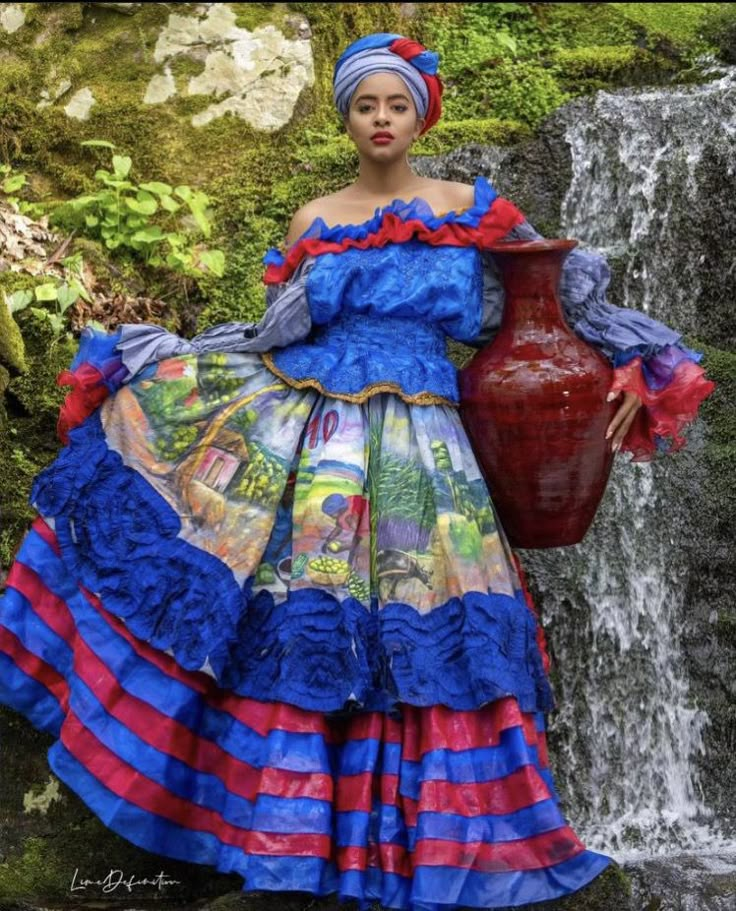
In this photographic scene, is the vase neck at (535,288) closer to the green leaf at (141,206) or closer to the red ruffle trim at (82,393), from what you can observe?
the red ruffle trim at (82,393)

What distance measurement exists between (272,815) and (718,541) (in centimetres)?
245

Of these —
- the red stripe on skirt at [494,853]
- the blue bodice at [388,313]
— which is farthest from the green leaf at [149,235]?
the red stripe on skirt at [494,853]

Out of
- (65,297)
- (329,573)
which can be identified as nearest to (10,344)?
(65,297)

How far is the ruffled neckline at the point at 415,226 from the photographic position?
3420 millimetres

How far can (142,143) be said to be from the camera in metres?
6.38

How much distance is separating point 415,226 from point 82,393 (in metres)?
0.99

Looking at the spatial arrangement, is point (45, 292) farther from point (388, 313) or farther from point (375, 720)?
point (375, 720)

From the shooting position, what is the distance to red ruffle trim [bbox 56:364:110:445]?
3488 mm

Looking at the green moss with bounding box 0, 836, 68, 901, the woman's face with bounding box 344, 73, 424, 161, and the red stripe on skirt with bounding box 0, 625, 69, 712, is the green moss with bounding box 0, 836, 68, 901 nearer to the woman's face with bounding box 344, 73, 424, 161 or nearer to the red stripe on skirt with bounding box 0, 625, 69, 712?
the red stripe on skirt with bounding box 0, 625, 69, 712

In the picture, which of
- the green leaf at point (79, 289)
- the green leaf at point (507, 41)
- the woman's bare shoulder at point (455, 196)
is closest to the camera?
the woman's bare shoulder at point (455, 196)

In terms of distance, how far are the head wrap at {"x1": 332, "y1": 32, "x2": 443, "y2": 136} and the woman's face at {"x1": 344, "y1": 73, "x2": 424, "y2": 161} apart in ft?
0.05

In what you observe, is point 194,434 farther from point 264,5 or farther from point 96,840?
point 264,5

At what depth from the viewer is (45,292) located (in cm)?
525

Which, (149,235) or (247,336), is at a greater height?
(247,336)
